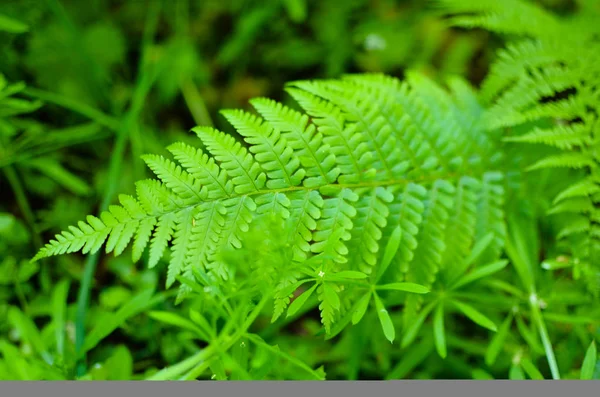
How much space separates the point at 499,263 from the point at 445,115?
22.4 inches

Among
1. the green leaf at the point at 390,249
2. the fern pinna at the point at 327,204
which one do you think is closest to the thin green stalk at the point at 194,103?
the fern pinna at the point at 327,204

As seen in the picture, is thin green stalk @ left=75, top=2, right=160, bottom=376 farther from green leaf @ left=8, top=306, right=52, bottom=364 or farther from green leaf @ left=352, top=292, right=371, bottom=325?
green leaf @ left=352, top=292, right=371, bottom=325

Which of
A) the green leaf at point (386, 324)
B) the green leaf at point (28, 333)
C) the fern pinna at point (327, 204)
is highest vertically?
the fern pinna at point (327, 204)

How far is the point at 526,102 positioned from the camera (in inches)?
77.5

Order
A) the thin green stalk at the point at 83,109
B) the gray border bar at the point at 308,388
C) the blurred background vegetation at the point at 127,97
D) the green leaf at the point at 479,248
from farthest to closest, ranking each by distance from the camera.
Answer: the thin green stalk at the point at 83,109 → the blurred background vegetation at the point at 127,97 → the green leaf at the point at 479,248 → the gray border bar at the point at 308,388

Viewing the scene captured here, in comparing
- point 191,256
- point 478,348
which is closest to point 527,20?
point 478,348

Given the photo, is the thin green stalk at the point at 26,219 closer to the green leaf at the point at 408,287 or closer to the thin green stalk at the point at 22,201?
the thin green stalk at the point at 22,201

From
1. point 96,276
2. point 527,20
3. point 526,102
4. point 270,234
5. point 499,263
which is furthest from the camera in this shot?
point 96,276

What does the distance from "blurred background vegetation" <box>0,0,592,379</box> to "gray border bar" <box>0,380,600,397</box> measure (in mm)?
314

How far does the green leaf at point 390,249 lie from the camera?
5.15ft

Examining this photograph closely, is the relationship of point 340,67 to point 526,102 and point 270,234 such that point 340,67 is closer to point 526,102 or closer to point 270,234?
point 526,102

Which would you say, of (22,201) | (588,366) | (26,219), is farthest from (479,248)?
(26,219)

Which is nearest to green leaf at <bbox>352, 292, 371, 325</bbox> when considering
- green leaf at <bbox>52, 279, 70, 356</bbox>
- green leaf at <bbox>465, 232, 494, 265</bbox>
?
green leaf at <bbox>465, 232, 494, 265</bbox>

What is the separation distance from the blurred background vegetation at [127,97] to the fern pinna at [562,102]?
1.95 ft
